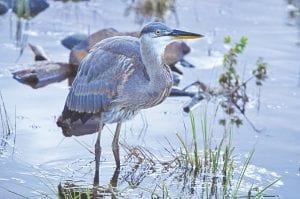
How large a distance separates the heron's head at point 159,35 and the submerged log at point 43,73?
2.84 m

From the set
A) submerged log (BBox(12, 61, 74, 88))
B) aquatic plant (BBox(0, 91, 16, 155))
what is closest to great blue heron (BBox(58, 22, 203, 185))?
aquatic plant (BBox(0, 91, 16, 155))

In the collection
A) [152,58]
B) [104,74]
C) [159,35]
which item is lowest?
[104,74]

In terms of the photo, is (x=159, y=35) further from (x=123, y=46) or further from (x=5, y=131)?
(x=5, y=131)

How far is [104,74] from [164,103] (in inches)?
79.1

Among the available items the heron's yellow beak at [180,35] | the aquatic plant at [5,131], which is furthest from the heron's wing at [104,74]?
the aquatic plant at [5,131]

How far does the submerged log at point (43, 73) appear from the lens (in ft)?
30.8

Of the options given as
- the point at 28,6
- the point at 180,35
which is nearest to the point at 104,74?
the point at 180,35

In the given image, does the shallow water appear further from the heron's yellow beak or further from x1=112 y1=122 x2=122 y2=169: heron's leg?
the heron's yellow beak

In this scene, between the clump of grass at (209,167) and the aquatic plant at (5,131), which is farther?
the aquatic plant at (5,131)

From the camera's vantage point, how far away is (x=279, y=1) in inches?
523

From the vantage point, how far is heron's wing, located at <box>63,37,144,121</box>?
698cm

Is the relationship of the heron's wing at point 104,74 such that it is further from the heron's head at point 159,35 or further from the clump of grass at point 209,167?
the clump of grass at point 209,167

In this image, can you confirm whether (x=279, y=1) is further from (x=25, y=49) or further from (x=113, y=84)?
(x=113, y=84)

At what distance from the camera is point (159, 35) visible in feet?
22.0
